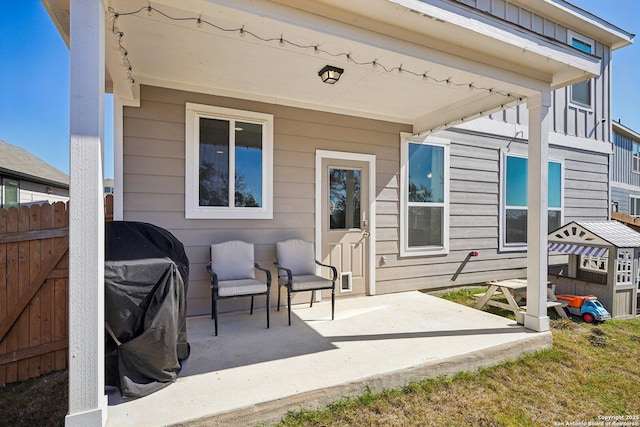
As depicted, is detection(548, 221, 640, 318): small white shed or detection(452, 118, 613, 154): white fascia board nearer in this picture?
detection(548, 221, 640, 318): small white shed

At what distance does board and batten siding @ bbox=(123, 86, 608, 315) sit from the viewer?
344cm

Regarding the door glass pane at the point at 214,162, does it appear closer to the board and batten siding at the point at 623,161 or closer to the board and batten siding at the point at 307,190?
the board and batten siding at the point at 307,190

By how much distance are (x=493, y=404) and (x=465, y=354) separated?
Answer: 45 centimetres

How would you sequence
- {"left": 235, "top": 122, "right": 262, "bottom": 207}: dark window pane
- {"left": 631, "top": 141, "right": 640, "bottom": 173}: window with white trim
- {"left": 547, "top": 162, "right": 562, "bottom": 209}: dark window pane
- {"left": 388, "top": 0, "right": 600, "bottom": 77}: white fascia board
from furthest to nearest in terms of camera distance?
1. {"left": 631, "top": 141, "right": 640, "bottom": 173}: window with white trim
2. {"left": 547, "top": 162, "right": 562, "bottom": 209}: dark window pane
3. {"left": 235, "top": 122, "right": 262, "bottom": 207}: dark window pane
4. {"left": 388, "top": 0, "right": 600, "bottom": 77}: white fascia board

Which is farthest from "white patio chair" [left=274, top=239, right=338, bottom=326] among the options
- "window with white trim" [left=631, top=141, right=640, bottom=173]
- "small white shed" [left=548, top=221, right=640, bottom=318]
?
"window with white trim" [left=631, top=141, right=640, bottom=173]

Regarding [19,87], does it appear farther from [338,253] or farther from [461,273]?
[461,273]

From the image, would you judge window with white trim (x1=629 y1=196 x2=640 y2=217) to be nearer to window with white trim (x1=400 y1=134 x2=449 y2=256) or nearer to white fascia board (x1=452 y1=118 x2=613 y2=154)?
white fascia board (x1=452 y1=118 x2=613 y2=154)

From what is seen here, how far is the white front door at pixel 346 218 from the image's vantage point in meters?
4.32

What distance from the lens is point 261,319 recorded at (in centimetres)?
352

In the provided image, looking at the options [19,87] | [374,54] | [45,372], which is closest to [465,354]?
[374,54]

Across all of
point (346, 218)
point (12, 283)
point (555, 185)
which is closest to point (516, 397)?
point (346, 218)

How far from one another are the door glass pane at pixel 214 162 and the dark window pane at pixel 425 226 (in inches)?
111

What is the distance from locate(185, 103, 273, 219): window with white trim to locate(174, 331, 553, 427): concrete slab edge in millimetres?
2233

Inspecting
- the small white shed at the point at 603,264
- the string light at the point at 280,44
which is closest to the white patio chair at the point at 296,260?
the string light at the point at 280,44
